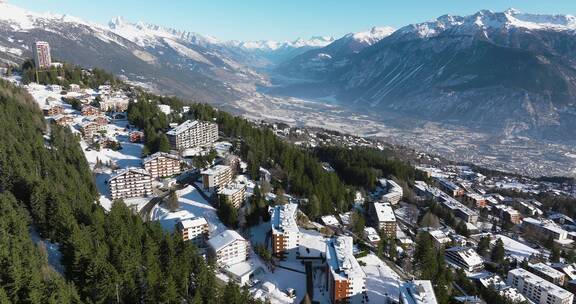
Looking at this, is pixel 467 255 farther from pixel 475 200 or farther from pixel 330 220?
pixel 475 200

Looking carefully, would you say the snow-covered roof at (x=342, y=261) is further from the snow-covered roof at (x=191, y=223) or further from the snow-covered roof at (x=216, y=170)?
the snow-covered roof at (x=216, y=170)

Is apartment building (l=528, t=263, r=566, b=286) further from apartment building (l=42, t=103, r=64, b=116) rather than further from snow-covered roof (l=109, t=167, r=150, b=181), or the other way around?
apartment building (l=42, t=103, r=64, b=116)

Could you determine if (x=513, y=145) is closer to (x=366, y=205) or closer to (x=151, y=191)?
(x=366, y=205)

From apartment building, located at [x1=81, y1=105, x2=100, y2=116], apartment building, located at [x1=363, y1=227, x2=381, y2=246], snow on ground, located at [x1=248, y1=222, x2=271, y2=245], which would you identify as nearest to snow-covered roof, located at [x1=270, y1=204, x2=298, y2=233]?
snow on ground, located at [x1=248, y1=222, x2=271, y2=245]

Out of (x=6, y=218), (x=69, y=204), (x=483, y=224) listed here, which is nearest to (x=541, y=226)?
(x=483, y=224)

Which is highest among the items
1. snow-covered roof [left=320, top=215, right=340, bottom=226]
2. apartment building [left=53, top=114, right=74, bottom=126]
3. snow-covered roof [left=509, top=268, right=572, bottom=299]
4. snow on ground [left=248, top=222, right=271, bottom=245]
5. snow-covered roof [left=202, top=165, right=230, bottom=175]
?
apartment building [left=53, top=114, right=74, bottom=126]

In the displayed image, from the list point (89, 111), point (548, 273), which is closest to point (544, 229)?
point (548, 273)
